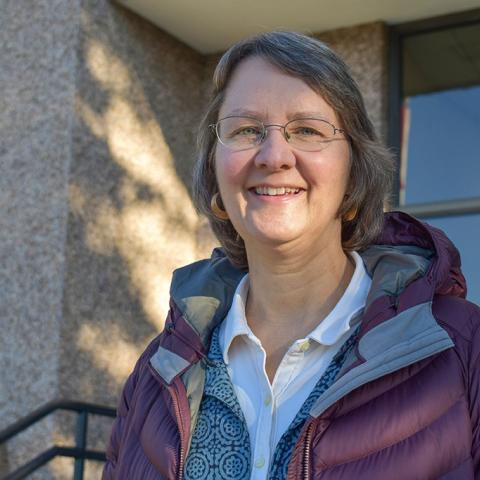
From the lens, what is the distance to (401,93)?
5844 millimetres

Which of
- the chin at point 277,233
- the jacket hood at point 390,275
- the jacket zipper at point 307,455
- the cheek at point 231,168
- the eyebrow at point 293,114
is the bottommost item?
the jacket zipper at point 307,455

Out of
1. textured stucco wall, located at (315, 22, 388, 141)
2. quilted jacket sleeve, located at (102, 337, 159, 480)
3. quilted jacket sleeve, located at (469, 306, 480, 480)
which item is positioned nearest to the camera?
quilted jacket sleeve, located at (469, 306, 480, 480)

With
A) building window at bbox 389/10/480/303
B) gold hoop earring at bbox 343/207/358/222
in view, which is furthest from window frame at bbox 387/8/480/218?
gold hoop earring at bbox 343/207/358/222

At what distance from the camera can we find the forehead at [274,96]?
226 centimetres

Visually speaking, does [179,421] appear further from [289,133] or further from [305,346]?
[289,133]

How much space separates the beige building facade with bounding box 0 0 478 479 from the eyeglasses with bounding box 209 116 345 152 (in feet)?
10.7

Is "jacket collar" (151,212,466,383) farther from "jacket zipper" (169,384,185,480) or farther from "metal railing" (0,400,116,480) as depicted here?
"metal railing" (0,400,116,480)

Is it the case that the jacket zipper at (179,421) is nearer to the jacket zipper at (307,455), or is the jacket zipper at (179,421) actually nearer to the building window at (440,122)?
the jacket zipper at (307,455)

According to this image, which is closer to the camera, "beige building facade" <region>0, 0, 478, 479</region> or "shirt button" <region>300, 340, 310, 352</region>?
"shirt button" <region>300, 340, 310, 352</region>

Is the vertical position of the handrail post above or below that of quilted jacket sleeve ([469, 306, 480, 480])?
below

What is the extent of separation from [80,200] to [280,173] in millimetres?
3444

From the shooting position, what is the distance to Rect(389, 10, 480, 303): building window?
18.5 ft

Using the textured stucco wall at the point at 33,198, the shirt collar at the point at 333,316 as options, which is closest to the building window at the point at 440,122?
the textured stucco wall at the point at 33,198

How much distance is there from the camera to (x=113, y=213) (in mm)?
5711
